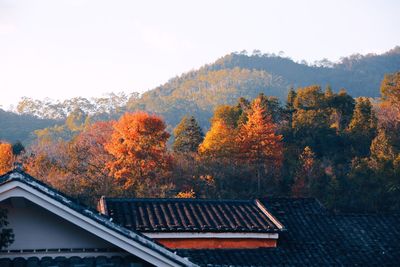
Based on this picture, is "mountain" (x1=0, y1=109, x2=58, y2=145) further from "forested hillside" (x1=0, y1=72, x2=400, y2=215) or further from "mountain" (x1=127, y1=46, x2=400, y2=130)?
"forested hillside" (x1=0, y1=72, x2=400, y2=215)

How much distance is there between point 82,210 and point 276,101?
53471 millimetres

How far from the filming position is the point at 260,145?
50125 millimetres

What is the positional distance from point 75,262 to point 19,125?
8203 centimetres

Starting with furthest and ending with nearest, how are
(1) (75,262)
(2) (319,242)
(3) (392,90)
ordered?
1. (3) (392,90)
2. (2) (319,242)
3. (1) (75,262)

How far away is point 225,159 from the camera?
47812 mm

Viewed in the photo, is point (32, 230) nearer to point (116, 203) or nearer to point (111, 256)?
point (111, 256)

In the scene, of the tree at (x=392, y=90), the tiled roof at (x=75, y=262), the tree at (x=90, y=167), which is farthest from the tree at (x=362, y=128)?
the tiled roof at (x=75, y=262)

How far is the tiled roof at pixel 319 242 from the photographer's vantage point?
12.8 metres

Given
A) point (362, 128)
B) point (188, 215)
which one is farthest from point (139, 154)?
point (188, 215)

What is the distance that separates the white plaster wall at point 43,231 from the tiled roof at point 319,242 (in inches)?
185

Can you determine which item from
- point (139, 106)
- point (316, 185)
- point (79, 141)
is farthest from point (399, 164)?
point (139, 106)

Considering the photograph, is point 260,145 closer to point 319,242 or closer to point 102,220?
point 319,242

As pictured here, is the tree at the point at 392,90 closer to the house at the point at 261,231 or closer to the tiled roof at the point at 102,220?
the house at the point at 261,231

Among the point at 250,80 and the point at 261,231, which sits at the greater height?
the point at 261,231
